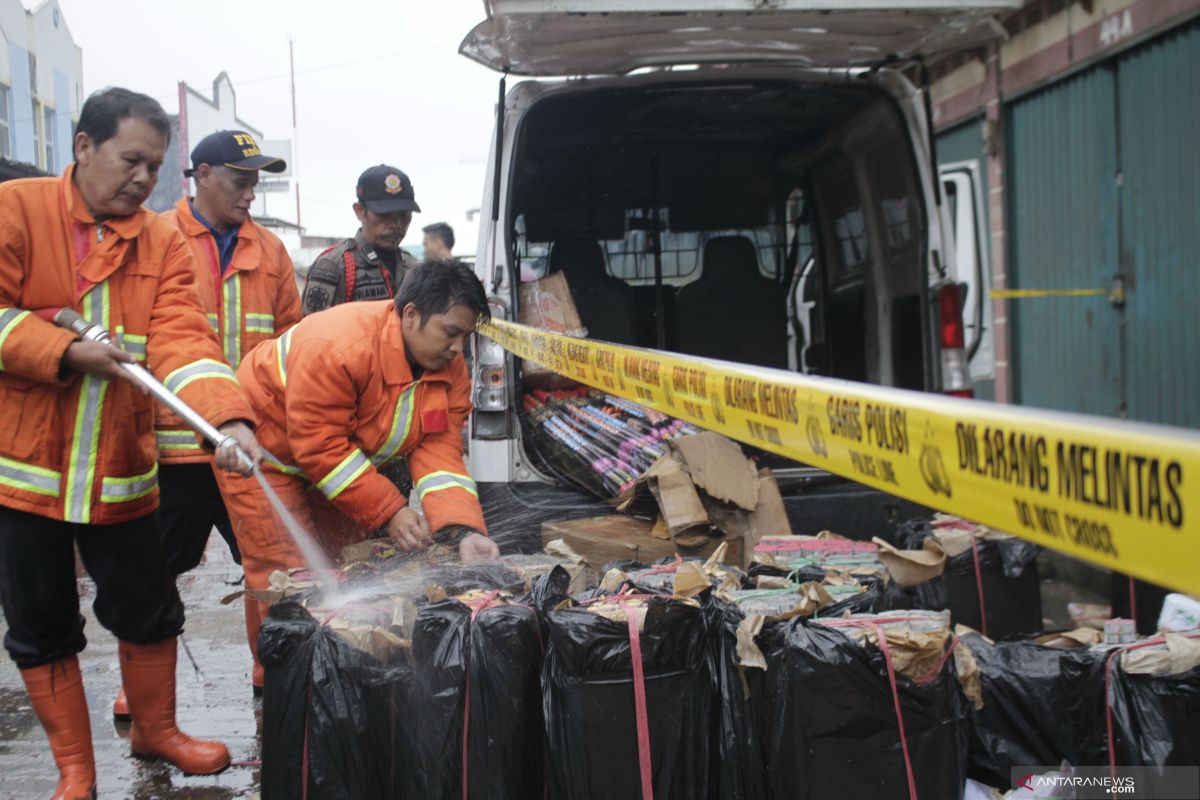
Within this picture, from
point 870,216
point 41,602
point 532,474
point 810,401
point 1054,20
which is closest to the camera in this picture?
point 810,401

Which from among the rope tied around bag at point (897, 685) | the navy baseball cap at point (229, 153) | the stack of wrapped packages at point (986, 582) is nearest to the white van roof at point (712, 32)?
the navy baseball cap at point (229, 153)

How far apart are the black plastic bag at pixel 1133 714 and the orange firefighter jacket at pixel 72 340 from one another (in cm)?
226

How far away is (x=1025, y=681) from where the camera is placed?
2.79 meters

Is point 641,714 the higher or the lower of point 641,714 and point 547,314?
the lower

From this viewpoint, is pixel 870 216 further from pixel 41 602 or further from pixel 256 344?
pixel 41 602

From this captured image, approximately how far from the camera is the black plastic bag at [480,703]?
264 centimetres

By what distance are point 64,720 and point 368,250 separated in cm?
241

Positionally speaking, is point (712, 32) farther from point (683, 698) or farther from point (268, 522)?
point (683, 698)

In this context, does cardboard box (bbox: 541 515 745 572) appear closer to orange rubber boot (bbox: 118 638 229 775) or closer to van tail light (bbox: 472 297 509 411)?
van tail light (bbox: 472 297 509 411)

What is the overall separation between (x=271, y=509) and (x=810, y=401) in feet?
7.43

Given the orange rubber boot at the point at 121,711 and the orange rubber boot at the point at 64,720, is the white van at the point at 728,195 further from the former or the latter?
the orange rubber boot at the point at 64,720

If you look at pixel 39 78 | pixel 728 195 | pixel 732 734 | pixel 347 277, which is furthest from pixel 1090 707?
pixel 39 78

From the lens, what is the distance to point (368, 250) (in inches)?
196

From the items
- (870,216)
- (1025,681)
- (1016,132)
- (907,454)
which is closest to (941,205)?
(870,216)
